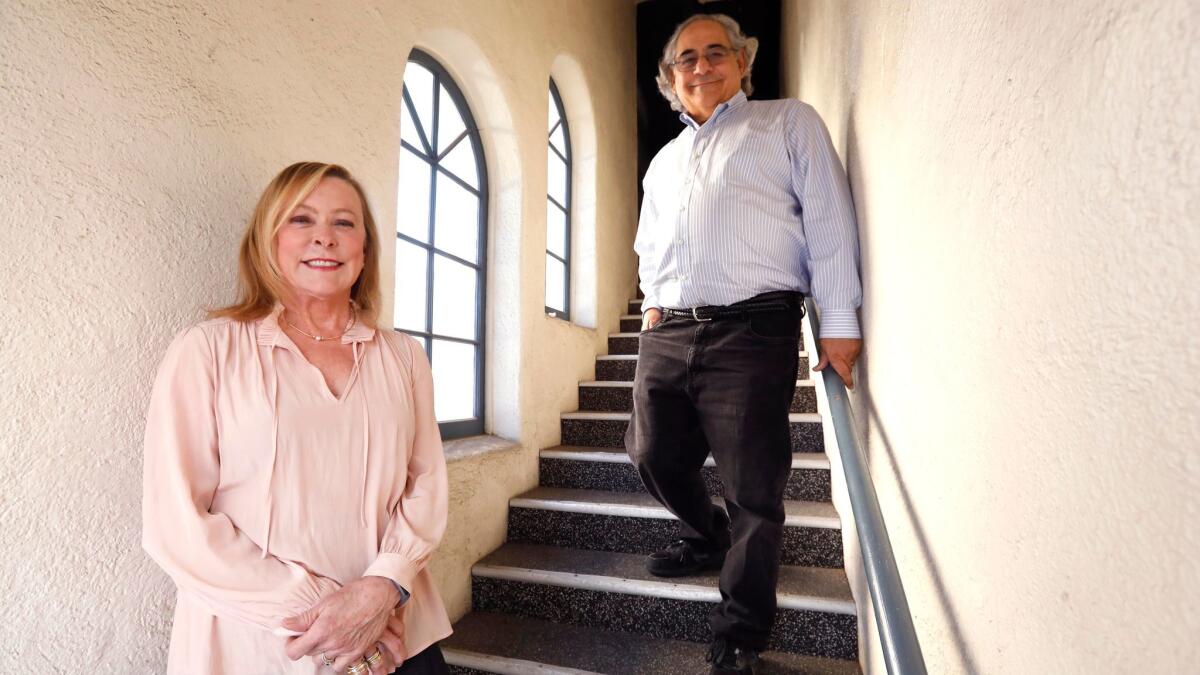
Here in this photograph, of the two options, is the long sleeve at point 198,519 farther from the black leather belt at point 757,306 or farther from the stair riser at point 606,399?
the stair riser at point 606,399

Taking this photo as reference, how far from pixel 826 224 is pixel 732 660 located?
3.45 ft

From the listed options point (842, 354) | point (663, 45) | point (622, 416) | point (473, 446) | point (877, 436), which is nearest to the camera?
point (877, 436)

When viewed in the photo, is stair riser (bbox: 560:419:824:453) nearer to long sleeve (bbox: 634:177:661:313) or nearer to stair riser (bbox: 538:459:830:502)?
stair riser (bbox: 538:459:830:502)

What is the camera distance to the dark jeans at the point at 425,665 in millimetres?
1067

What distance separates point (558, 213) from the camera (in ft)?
11.0

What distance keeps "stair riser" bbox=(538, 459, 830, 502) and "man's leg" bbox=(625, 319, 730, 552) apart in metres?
0.45

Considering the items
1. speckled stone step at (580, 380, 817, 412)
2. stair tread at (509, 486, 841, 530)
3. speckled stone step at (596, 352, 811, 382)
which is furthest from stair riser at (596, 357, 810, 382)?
stair tread at (509, 486, 841, 530)

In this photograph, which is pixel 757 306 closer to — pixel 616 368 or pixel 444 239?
pixel 444 239

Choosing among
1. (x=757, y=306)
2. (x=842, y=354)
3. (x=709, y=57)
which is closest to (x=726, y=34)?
(x=709, y=57)

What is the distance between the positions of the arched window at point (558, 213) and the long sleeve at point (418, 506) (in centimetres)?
202

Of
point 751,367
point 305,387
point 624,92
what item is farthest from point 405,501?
point 624,92

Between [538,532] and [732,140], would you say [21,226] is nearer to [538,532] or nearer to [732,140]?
[732,140]

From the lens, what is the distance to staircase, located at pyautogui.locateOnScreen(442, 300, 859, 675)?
161 centimetres

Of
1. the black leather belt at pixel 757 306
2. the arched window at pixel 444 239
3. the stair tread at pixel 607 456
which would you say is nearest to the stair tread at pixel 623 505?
the stair tread at pixel 607 456
